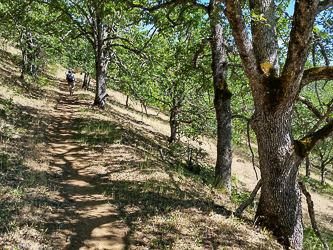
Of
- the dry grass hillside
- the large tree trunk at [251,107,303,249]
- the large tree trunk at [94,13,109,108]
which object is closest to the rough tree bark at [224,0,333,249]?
the large tree trunk at [251,107,303,249]

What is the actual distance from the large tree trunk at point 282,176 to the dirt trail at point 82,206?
322 cm


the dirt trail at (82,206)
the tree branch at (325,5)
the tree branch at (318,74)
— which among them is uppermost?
the tree branch at (325,5)

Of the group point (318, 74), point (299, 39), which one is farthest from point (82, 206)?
point (318, 74)

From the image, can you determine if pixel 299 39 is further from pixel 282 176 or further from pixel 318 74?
pixel 282 176

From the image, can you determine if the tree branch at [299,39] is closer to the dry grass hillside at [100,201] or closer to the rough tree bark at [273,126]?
the rough tree bark at [273,126]

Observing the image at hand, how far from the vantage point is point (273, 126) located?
4668 mm

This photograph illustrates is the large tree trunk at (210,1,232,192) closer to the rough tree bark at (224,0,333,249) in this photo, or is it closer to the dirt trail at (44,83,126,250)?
the rough tree bark at (224,0,333,249)

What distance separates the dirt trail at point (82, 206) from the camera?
12.9 ft

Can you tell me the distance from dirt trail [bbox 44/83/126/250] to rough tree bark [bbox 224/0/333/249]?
324cm

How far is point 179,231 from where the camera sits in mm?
4395

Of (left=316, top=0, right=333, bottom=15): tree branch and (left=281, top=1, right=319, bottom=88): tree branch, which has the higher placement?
(left=316, top=0, right=333, bottom=15): tree branch

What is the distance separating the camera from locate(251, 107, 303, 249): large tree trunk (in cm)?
467

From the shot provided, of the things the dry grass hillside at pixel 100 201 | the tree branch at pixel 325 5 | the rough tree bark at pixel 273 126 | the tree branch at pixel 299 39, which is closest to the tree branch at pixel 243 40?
the rough tree bark at pixel 273 126

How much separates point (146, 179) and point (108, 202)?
4.97ft
